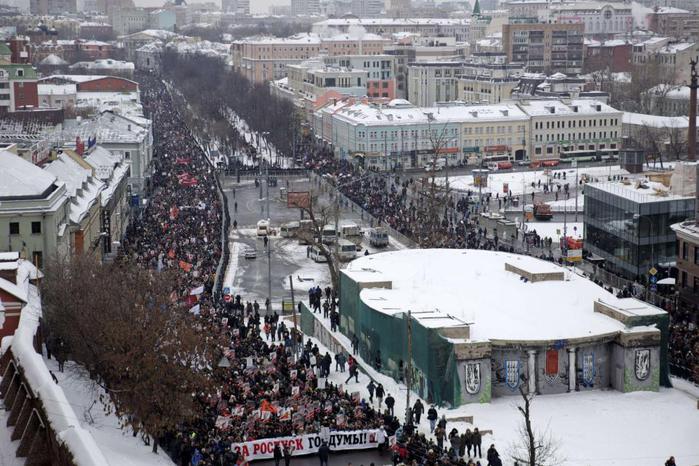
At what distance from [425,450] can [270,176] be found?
5081 centimetres

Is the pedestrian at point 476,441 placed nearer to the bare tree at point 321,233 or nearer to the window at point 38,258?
the bare tree at point 321,233

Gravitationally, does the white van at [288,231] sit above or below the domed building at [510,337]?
below

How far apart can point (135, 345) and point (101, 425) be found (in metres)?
1.68

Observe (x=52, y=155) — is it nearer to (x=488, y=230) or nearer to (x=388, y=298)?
(x=488, y=230)

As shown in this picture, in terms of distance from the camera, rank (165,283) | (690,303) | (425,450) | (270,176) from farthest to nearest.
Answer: (270,176)
(690,303)
(165,283)
(425,450)

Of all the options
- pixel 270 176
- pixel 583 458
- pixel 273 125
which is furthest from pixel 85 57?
pixel 583 458

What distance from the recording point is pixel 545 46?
137625mm

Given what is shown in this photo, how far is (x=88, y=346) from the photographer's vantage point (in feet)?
82.2

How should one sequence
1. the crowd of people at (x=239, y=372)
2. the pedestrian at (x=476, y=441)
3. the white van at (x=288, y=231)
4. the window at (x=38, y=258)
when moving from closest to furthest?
the crowd of people at (x=239, y=372) → the pedestrian at (x=476, y=441) → the window at (x=38, y=258) → the white van at (x=288, y=231)

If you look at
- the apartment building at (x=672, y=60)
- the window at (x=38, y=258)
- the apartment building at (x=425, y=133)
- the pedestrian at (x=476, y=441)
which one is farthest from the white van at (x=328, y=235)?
the apartment building at (x=672, y=60)

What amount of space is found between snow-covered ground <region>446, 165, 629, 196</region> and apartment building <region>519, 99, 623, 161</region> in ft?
21.6

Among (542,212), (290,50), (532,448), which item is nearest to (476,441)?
(532,448)

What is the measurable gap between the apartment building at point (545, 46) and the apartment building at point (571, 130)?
52.5 meters

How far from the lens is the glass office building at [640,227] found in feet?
139
